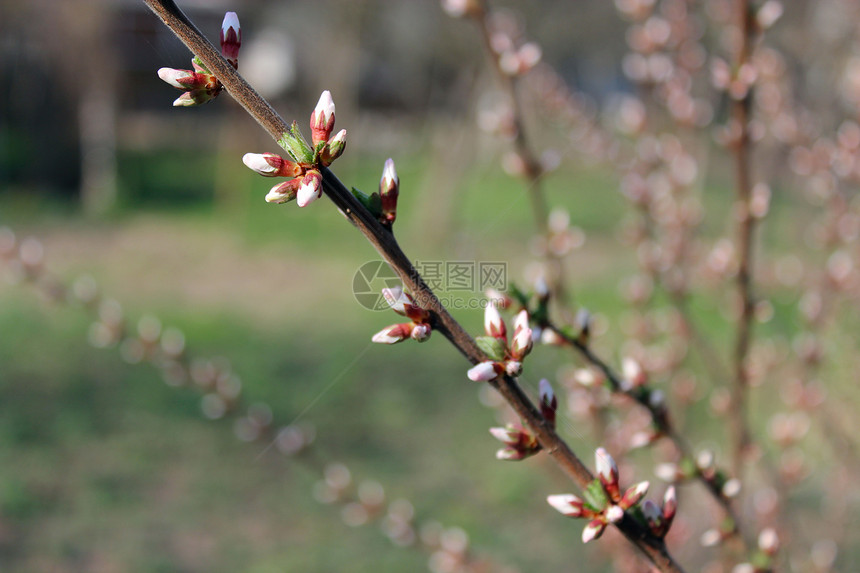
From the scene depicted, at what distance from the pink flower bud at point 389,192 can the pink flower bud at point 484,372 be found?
0.52 feet

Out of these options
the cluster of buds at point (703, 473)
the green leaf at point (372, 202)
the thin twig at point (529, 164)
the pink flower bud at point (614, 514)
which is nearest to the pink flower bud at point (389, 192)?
the green leaf at point (372, 202)

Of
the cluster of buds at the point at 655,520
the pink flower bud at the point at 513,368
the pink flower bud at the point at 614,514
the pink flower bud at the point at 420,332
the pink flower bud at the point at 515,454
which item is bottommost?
the cluster of buds at the point at 655,520

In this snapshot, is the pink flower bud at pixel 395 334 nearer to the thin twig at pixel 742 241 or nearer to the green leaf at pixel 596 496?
the green leaf at pixel 596 496

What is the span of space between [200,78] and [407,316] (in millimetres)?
287

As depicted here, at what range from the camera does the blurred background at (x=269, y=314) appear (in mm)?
3256

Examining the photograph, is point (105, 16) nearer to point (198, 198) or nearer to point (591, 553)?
point (198, 198)

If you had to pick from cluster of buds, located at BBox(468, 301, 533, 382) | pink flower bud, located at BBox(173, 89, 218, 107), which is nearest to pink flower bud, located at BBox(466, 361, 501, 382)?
cluster of buds, located at BBox(468, 301, 533, 382)

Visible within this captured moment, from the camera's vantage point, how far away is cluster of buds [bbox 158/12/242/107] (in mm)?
655

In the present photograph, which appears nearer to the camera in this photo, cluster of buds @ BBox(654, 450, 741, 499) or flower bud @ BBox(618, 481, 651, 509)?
flower bud @ BBox(618, 481, 651, 509)

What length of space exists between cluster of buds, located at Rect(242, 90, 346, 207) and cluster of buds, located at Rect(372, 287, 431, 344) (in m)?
0.12

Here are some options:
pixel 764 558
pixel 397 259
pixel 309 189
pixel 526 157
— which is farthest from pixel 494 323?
pixel 526 157

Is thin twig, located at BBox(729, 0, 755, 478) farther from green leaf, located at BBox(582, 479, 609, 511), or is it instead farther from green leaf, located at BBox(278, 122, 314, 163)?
green leaf, located at BBox(278, 122, 314, 163)

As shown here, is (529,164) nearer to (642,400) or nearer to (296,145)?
(642,400)

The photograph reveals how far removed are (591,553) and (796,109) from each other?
211 centimetres
